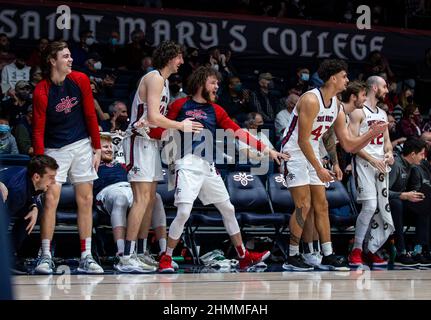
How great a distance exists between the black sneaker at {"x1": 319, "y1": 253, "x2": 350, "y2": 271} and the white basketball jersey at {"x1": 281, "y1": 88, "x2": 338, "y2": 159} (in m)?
0.91

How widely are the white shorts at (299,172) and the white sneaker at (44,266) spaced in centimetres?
222

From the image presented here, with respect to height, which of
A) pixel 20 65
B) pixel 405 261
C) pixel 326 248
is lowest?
pixel 405 261

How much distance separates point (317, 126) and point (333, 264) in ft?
3.99

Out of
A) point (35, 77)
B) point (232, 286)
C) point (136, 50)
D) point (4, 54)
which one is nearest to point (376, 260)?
point (232, 286)

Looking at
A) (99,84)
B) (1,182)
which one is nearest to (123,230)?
(1,182)

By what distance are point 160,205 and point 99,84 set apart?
151 inches

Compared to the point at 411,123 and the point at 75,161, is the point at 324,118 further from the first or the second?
the point at 411,123

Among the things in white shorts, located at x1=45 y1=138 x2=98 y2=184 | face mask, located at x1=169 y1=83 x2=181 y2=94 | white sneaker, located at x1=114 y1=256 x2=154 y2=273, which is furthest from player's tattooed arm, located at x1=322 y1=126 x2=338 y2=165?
face mask, located at x1=169 y1=83 x2=181 y2=94

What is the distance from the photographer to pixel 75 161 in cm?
680

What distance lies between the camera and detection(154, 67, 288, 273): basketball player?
693 centimetres

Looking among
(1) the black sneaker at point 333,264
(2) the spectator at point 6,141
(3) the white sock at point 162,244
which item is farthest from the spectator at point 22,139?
(1) the black sneaker at point 333,264

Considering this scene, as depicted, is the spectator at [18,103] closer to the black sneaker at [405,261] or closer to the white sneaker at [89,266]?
the white sneaker at [89,266]

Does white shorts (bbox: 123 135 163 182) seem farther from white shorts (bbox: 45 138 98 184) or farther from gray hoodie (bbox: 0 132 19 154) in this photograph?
gray hoodie (bbox: 0 132 19 154)

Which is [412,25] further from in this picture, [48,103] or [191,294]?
[191,294]
